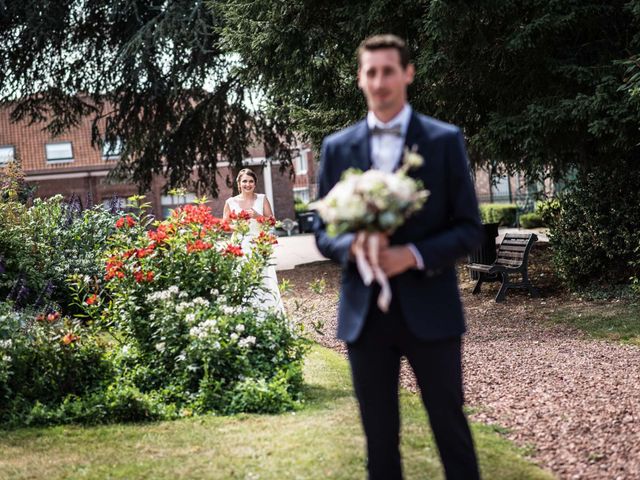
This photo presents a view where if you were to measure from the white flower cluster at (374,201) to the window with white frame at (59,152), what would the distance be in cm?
4279

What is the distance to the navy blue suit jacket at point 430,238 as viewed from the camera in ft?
9.76

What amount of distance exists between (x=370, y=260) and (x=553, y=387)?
14.2ft

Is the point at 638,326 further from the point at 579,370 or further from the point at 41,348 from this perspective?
the point at 41,348

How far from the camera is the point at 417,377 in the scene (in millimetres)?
3109

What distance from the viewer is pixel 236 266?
7082 mm

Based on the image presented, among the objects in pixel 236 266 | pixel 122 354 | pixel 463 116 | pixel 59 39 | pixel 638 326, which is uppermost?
pixel 59 39

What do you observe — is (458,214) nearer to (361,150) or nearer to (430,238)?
(430,238)

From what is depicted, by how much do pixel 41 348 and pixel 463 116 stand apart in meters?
8.35

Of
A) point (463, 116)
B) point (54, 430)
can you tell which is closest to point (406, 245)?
point (54, 430)

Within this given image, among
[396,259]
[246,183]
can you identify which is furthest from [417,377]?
[246,183]

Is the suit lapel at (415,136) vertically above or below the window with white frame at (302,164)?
below

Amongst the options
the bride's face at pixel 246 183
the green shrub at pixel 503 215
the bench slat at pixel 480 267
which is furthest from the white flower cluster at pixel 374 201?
the green shrub at pixel 503 215

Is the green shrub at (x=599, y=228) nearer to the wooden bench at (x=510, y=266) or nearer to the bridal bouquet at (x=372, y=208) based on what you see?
the wooden bench at (x=510, y=266)

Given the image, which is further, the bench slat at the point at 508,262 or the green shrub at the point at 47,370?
the bench slat at the point at 508,262
